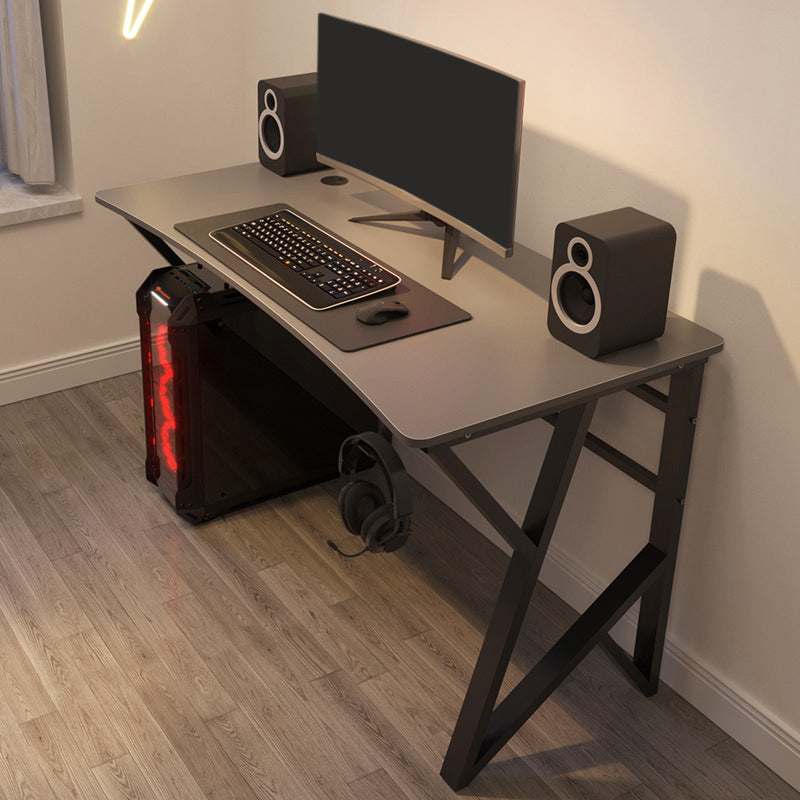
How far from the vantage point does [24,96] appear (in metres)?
2.94

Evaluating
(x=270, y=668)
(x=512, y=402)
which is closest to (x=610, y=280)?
(x=512, y=402)

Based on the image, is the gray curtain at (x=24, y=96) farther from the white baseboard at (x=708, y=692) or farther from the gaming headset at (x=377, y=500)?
the white baseboard at (x=708, y=692)

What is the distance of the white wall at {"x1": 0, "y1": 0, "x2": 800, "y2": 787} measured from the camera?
1.83 m

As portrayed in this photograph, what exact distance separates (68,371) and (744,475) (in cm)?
215

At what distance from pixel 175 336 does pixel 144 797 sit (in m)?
1.05

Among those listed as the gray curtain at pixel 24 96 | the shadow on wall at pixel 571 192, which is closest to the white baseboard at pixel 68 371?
the gray curtain at pixel 24 96

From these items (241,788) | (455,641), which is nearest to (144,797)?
(241,788)

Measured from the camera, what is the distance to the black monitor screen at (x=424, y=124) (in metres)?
1.99

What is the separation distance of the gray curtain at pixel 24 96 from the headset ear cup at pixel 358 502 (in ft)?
5.34

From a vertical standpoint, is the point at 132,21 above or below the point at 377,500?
above

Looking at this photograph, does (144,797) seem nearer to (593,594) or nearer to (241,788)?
(241,788)

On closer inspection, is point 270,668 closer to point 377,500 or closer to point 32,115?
point 377,500

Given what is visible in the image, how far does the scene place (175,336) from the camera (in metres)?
2.54

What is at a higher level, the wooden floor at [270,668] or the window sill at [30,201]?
the window sill at [30,201]
